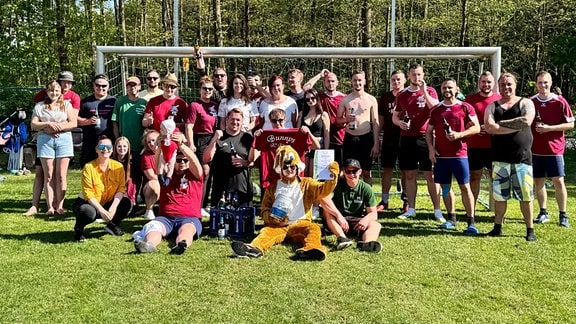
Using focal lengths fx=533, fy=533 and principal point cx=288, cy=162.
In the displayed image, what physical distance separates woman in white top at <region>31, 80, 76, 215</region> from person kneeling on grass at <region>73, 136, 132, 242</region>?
48.7 inches

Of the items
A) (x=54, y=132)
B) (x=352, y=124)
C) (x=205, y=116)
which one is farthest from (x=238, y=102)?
(x=54, y=132)

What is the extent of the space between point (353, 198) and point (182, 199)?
202 centimetres

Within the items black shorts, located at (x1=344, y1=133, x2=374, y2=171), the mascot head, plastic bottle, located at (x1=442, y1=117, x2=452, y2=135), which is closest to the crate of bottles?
the mascot head

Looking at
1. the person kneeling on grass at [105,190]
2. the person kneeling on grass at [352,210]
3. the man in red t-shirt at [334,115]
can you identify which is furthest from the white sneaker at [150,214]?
the man in red t-shirt at [334,115]

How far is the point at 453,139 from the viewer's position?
21.6ft

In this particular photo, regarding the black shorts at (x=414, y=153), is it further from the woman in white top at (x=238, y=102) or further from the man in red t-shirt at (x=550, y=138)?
the woman in white top at (x=238, y=102)

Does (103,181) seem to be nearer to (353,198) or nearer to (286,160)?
(286,160)

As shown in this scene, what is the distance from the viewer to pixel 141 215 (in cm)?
774

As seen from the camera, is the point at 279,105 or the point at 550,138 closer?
the point at 279,105

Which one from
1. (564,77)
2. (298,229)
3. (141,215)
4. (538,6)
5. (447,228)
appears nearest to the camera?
(298,229)

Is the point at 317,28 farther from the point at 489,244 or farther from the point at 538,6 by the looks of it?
the point at 489,244

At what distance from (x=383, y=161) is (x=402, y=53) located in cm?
166

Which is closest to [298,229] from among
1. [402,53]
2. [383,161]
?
[383,161]

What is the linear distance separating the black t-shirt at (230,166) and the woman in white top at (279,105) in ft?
1.30
